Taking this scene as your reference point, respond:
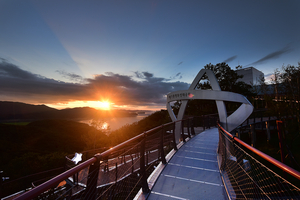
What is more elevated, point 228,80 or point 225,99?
point 228,80

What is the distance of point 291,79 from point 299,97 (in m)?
2.95

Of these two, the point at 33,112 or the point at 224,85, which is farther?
the point at 33,112

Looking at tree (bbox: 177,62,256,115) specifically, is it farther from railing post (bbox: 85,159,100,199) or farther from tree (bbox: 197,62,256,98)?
railing post (bbox: 85,159,100,199)

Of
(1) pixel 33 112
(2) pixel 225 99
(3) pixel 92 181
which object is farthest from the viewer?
(1) pixel 33 112

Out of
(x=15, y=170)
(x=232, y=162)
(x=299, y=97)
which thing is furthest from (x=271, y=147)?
(x=15, y=170)

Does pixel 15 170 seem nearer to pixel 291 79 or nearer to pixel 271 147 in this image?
pixel 271 147

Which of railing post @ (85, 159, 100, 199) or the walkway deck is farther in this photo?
the walkway deck

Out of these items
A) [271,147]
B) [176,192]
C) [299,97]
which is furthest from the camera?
[271,147]

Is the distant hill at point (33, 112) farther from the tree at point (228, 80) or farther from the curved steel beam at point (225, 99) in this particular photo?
the curved steel beam at point (225, 99)

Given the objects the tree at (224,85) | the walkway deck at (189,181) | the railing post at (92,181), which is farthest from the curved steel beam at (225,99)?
the tree at (224,85)

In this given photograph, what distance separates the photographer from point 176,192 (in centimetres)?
322

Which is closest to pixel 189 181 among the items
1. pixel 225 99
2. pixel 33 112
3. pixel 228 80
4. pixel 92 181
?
pixel 92 181

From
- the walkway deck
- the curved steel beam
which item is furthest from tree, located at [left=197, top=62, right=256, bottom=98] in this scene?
the walkway deck

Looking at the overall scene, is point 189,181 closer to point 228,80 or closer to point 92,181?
point 92,181
